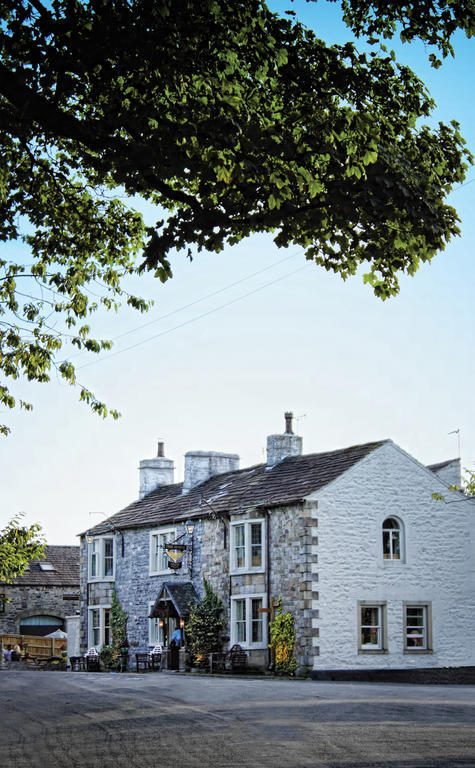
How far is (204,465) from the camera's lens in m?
44.4

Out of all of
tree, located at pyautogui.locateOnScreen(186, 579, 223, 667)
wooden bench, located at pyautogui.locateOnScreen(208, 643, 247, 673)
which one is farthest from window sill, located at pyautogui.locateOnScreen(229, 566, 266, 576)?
wooden bench, located at pyautogui.locateOnScreen(208, 643, 247, 673)

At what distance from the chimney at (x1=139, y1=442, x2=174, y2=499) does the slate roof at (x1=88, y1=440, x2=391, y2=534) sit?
1929mm

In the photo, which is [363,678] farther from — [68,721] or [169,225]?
[169,225]

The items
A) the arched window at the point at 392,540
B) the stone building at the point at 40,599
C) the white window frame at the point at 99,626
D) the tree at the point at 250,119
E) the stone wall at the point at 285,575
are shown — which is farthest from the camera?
the stone building at the point at 40,599

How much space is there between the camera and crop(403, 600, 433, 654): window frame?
33.9 m

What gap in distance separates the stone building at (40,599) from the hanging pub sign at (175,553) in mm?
21015

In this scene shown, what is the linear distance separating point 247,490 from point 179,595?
483 centimetres

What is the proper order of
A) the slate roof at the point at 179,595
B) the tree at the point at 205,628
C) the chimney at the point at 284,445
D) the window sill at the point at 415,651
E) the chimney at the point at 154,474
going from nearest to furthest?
the window sill at the point at 415,651 → the tree at the point at 205,628 → the slate roof at the point at 179,595 → the chimney at the point at 284,445 → the chimney at the point at 154,474

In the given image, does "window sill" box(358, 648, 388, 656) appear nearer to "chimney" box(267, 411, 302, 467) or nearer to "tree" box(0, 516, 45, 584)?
"chimney" box(267, 411, 302, 467)

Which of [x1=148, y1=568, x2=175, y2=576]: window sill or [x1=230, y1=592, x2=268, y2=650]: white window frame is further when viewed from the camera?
[x1=148, y1=568, x2=175, y2=576]: window sill

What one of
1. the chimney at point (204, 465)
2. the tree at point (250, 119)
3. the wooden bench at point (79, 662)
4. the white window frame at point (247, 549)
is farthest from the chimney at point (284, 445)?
the tree at point (250, 119)

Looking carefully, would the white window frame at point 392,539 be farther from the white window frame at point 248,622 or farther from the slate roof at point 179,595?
the slate roof at point 179,595

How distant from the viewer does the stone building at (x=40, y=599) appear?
57.8 metres

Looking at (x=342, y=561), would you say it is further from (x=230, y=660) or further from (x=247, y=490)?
(x=247, y=490)
